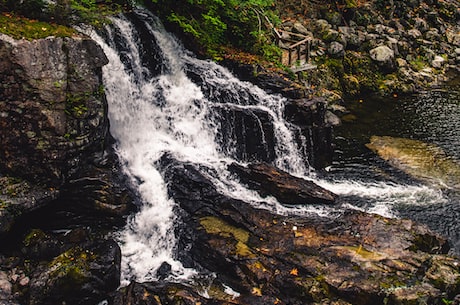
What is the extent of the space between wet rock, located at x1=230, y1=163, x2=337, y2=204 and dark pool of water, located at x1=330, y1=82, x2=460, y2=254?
159cm

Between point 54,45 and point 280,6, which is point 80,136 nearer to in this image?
point 54,45

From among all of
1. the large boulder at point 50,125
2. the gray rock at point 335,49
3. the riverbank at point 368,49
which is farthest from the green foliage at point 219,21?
the gray rock at point 335,49

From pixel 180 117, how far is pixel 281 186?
201 inches

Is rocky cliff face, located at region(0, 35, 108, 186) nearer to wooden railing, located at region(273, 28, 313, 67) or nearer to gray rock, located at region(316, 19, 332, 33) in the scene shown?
wooden railing, located at region(273, 28, 313, 67)

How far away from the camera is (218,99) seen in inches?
662

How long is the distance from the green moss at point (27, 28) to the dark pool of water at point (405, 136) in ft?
37.1

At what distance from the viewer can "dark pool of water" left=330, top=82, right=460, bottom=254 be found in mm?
14250

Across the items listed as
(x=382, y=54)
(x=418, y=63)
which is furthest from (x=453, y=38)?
(x=382, y=54)

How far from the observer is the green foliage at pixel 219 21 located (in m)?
17.2

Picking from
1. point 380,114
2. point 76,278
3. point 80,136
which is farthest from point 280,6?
point 76,278

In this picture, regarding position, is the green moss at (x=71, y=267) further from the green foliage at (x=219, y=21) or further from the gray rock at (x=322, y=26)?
the gray rock at (x=322, y=26)

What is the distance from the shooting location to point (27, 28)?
1112 centimetres

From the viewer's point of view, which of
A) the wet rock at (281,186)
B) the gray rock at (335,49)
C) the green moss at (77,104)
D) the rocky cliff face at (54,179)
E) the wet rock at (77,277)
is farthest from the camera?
the gray rock at (335,49)

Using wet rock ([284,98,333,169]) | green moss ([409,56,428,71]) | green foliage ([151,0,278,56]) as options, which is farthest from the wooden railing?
green moss ([409,56,428,71])
